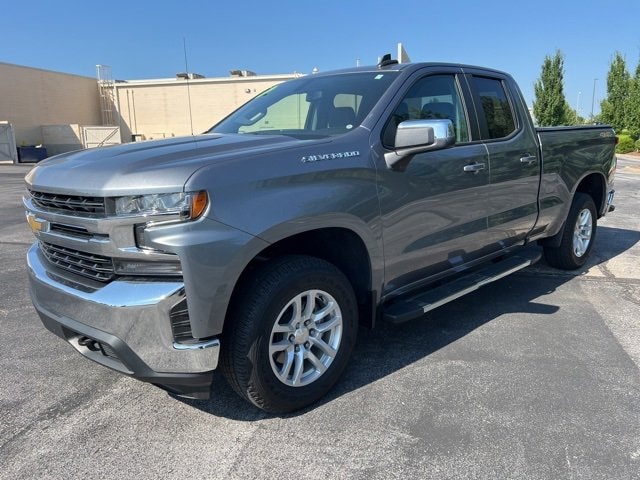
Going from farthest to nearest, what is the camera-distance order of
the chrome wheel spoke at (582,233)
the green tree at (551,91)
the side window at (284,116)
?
1. the green tree at (551,91)
2. the chrome wheel spoke at (582,233)
3. the side window at (284,116)

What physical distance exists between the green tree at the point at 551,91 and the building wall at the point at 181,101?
55.8ft

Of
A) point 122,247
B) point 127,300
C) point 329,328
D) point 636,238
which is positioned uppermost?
point 122,247

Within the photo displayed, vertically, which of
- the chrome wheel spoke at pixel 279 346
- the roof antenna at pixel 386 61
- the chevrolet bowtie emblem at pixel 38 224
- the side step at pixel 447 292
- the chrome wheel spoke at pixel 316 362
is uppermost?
the roof antenna at pixel 386 61

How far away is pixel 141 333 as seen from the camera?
245cm

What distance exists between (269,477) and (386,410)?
2.77 feet

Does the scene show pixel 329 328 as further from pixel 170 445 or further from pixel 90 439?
pixel 90 439

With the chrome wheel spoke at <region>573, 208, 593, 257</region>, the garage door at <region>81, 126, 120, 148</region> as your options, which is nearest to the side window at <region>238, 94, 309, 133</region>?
the chrome wheel spoke at <region>573, 208, 593, 257</region>

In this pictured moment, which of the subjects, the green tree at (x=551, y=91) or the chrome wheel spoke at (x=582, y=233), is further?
the green tree at (x=551, y=91)

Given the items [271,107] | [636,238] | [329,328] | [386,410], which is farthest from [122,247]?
[636,238]

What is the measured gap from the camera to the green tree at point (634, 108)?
27.9 meters

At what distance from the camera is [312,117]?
3742mm

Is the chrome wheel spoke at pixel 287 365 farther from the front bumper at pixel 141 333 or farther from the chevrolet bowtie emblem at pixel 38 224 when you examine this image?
the chevrolet bowtie emblem at pixel 38 224

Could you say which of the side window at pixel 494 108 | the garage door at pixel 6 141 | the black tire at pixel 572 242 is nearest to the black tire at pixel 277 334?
the side window at pixel 494 108

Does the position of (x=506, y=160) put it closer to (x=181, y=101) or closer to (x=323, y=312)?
(x=323, y=312)
